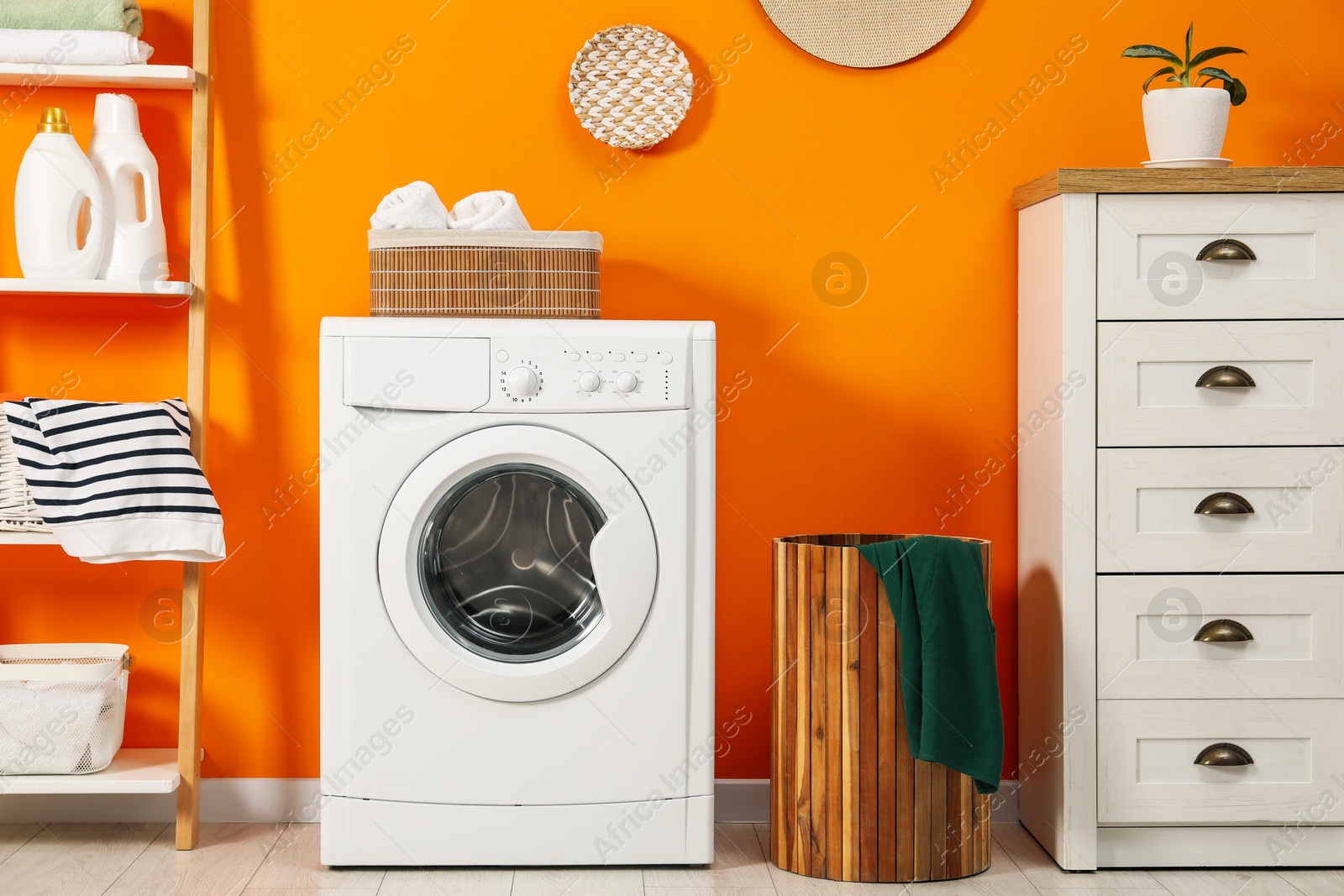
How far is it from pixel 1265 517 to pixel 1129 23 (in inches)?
40.1

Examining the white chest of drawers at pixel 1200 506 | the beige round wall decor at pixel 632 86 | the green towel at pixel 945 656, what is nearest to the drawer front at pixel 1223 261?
the white chest of drawers at pixel 1200 506

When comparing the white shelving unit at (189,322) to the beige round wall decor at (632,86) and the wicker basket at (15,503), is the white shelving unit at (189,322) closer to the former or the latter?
the wicker basket at (15,503)

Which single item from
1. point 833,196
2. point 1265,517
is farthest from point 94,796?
point 1265,517

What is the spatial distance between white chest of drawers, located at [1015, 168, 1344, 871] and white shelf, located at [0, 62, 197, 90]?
160 cm

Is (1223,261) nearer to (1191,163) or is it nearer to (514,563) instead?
(1191,163)

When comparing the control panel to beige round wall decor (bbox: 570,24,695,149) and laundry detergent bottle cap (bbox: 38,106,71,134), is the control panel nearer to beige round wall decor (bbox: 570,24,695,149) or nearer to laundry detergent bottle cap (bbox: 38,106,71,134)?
beige round wall decor (bbox: 570,24,695,149)

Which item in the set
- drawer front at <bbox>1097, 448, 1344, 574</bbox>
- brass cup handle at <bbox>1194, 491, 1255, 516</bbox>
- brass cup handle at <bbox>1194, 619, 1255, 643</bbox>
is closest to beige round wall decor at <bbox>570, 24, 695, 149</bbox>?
drawer front at <bbox>1097, 448, 1344, 574</bbox>

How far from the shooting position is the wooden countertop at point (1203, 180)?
1.88 metres

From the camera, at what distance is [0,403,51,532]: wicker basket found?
1945 millimetres

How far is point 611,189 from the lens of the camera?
2.21 metres

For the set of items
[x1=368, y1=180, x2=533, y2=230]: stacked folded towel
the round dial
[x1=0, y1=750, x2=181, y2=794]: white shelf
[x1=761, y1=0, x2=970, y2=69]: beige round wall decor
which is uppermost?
[x1=761, y1=0, x2=970, y2=69]: beige round wall decor

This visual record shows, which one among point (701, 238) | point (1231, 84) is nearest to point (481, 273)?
point (701, 238)

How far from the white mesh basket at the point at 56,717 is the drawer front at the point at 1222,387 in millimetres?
1819

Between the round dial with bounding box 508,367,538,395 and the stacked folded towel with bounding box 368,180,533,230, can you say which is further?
the stacked folded towel with bounding box 368,180,533,230
